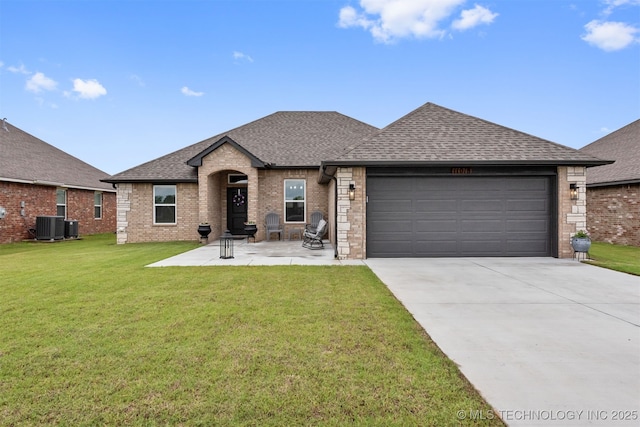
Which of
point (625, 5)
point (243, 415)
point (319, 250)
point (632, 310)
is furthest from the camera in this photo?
point (625, 5)

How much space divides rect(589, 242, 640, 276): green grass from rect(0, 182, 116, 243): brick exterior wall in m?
22.3

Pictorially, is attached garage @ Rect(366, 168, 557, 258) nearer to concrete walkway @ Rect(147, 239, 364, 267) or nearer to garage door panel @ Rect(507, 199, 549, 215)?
garage door panel @ Rect(507, 199, 549, 215)

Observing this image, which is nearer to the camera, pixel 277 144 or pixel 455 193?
pixel 455 193

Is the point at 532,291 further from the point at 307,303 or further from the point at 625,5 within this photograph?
the point at 625,5

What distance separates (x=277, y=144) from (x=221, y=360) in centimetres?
1362

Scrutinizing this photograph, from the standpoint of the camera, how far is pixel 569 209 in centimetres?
891

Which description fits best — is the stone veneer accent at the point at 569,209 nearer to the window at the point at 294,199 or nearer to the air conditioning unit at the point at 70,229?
the window at the point at 294,199

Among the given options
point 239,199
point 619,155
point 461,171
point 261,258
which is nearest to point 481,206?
point 461,171

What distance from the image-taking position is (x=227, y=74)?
63.4 ft

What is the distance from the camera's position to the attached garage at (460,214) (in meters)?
9.11

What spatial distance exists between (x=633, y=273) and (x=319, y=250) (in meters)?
8.12

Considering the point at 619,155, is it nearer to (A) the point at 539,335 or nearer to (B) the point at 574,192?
(B) the point at 574,192

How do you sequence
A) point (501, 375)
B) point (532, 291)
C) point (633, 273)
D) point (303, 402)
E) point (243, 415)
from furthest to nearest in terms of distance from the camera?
point (633, 273), point (532, 291), point (501, 375), point (303, 402), point (243, 415)

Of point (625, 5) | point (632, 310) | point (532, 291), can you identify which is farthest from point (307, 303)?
point (625, 5)
